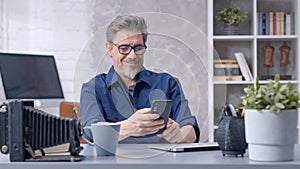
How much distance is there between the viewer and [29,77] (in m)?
4.06

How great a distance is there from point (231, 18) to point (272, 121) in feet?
11.3

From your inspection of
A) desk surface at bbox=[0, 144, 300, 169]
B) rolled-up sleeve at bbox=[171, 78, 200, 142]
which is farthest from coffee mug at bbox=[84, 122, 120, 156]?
rolled-up sleeve at bbox=[171, 78, 200, 142]

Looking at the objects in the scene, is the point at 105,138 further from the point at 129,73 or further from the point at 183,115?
the point at 129,73

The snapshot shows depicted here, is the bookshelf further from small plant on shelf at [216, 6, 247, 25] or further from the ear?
the ear

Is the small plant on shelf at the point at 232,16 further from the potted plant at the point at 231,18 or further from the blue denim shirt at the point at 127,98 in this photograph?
the blue denim shirt at the point at 127,98

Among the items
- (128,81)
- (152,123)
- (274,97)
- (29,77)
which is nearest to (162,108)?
(152,123)

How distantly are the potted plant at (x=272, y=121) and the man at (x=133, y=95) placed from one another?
431mm

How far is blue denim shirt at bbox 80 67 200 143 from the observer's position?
5.74ft

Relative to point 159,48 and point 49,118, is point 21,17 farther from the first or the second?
point 49,118

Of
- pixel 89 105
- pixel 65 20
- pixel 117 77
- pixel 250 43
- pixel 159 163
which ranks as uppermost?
pixel 65 20

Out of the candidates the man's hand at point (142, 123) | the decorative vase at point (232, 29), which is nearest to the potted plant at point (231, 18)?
the decorative vase at point (232, 29)

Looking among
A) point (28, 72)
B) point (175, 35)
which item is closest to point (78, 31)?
point (28, 72)

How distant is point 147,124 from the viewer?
1641 mm

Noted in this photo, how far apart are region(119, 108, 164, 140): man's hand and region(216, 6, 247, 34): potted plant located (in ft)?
10.1
